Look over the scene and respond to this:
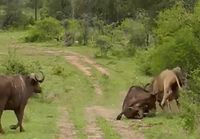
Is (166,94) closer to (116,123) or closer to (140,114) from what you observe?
(140,114)

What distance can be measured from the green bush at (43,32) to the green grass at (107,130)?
121 ft

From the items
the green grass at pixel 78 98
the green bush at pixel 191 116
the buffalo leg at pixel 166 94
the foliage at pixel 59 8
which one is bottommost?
the green grass at pixel 78 98

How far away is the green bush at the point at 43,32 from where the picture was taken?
56.1 m

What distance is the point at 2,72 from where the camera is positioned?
26.2m

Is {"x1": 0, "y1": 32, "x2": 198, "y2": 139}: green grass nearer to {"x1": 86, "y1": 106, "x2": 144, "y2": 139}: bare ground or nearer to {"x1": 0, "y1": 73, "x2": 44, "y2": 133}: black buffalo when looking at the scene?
{"x1": 86, "y1": 106, "x2": 144, "y2": 139}: bare ground

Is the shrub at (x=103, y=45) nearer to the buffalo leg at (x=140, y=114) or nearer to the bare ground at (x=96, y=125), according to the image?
the bare ground at (x=96, y=125)

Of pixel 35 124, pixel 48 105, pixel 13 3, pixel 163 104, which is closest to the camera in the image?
pixel 35 124

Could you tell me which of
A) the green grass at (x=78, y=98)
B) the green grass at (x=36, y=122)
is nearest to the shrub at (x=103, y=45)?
the green grass at (x=78, y=98)

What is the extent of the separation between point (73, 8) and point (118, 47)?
63.3ft

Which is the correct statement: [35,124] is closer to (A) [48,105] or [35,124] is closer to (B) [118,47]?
(A) [48,105]

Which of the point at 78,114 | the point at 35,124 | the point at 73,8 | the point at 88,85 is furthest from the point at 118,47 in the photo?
the point at 35,124

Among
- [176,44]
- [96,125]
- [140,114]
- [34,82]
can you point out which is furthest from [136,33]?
[34,82]

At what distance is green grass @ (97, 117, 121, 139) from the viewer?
A: 16.4m

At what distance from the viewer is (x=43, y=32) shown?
57.8 m
